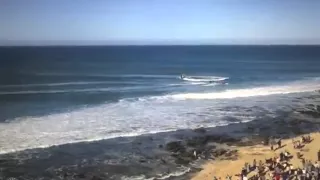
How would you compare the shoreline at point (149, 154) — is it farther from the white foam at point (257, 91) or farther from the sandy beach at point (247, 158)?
the white foam at point (257, 91)

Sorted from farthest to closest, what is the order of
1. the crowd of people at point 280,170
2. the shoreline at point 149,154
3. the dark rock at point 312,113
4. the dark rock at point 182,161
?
1. the dark rock at point 312,113
2. the dark rock at point 182,161
3. the shoreline at point 149,154
4. the crowd of people at point 280,170

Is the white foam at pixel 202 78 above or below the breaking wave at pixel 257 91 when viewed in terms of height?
above

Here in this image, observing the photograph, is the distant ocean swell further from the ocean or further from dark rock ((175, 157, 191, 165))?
dark rock ((175, 157, 191, 165))

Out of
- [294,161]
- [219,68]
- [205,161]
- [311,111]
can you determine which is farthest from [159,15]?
[219,68]

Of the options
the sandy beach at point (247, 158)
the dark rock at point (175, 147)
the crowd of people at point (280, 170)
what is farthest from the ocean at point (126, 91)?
the crowd of people at point (280, 170)

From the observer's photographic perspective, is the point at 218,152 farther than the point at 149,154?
No

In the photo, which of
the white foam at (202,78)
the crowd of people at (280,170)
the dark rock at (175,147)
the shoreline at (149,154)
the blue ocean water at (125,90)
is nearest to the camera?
the crowd of people at (280,170)

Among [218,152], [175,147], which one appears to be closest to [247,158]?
[218,152]

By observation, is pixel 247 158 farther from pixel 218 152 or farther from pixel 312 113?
pixel 312 113
